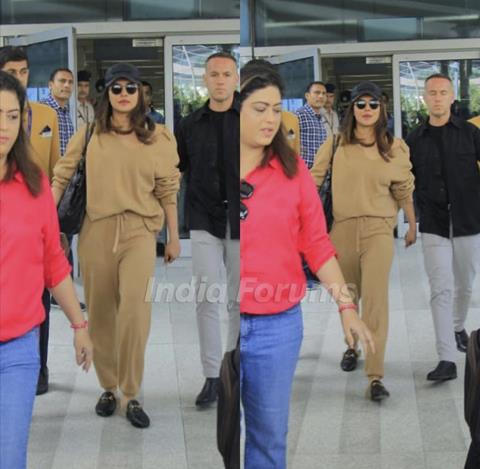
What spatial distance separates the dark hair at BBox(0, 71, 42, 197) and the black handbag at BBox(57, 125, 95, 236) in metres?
0.09

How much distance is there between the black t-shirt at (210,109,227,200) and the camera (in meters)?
2.04

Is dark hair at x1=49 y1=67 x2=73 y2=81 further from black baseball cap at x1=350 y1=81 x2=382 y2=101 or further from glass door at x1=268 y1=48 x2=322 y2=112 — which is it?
black baseball cap at x1=350 y1=81 x2=382 y2=101

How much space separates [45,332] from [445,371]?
3.56ft

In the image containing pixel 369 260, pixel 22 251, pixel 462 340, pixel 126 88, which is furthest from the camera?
pixel 462 340

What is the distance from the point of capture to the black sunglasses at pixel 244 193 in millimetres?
2148

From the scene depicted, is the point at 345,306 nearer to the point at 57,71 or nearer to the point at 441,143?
the point at 441,143

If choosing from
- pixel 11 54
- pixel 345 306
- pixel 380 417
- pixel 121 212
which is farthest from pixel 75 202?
pixel 380 417

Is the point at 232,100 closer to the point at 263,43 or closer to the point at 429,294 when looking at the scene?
the point at 263,43

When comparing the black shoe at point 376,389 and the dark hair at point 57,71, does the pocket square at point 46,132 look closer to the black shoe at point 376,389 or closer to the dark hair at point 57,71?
the dark hair at point 57,71

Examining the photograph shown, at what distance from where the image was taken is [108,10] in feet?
6.51

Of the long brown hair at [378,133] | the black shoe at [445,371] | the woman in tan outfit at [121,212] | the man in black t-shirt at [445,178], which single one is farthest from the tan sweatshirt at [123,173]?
the black shoe at [445,371]

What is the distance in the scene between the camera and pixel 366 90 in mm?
2217

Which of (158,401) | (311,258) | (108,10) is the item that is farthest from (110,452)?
(108,10)

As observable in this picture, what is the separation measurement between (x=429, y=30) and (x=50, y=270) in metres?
1.12
